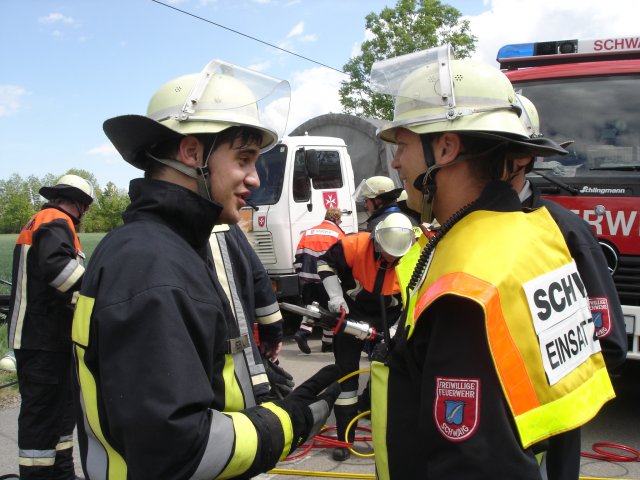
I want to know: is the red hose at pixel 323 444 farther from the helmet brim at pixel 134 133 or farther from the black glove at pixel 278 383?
the helmet brim at pixel 134 133

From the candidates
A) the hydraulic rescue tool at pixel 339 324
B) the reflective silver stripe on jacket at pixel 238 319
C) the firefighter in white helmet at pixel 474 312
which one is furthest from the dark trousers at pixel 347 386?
the firefighter in white helmet at pixel 474 312

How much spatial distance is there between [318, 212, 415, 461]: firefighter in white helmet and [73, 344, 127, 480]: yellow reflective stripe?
301 centimetres

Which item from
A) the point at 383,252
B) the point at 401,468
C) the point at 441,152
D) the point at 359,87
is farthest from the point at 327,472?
the point at 359,87

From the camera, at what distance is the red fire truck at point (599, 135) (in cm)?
418

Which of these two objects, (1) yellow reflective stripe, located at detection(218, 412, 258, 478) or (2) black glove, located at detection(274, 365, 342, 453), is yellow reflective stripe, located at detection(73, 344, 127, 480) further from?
(2) black glove, located at detection(274, 365, 342, 453)

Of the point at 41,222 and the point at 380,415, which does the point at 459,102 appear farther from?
the point at 41,222

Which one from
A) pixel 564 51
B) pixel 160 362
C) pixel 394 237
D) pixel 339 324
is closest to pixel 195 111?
pixel 160 362

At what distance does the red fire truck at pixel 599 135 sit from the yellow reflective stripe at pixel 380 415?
9.52 feet

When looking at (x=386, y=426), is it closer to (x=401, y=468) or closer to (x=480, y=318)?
(x=401, y=468)

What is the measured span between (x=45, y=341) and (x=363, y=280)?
95.2 inches

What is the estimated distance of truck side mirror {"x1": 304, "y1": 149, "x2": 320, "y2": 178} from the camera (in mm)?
8828

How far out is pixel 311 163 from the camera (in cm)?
883

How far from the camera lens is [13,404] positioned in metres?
5.96

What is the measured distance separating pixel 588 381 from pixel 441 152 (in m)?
0.69
